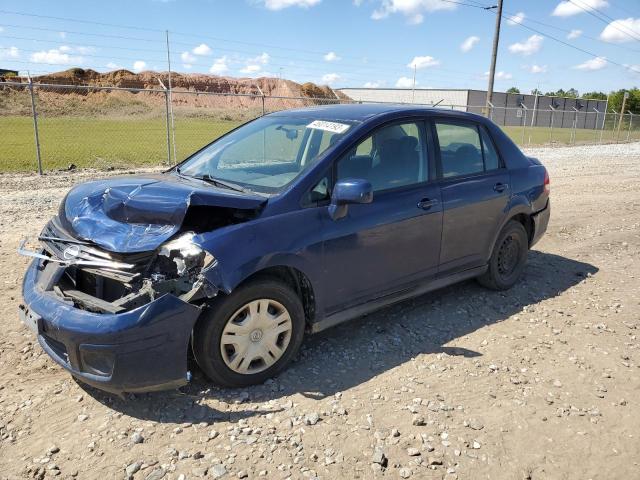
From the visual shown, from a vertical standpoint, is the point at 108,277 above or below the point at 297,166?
below

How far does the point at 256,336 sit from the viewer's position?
11.1 feet

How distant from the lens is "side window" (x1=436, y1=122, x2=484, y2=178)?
14.8ft

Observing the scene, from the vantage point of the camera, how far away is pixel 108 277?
3.14m

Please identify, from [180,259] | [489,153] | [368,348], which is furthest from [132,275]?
[489,153]

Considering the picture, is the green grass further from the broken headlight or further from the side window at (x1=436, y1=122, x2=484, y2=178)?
the broken headlight

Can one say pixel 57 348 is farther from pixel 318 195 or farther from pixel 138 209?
pixel 318 195

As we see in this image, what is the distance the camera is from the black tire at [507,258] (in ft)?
16.9

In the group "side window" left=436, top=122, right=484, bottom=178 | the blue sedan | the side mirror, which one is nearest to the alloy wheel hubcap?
the blue sedan

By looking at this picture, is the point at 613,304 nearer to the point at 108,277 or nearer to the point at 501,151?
the point at 501,151

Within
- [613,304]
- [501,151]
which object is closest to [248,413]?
[501,151]

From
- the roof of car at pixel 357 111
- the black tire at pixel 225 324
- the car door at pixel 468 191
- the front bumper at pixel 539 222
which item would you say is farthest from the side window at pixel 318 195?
the front bumper at pixel 539 222

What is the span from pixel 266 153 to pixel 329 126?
2.06ft

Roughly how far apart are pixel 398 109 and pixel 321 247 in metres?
1.51

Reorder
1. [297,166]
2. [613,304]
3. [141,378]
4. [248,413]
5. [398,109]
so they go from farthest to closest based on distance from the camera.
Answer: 1. [613,304]
2. [398,109]
3. [297,166]
4. [248,413]
5. [141,378]
